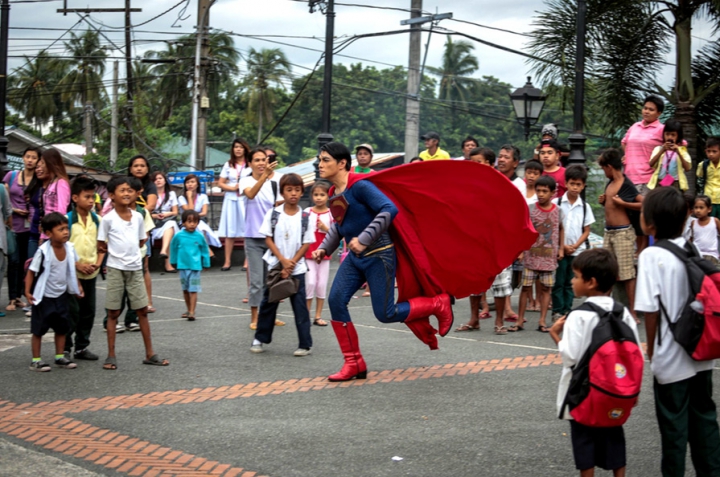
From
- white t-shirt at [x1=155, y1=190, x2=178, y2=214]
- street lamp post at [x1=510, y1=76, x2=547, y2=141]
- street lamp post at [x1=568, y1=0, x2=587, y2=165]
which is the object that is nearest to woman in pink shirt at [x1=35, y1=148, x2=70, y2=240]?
white t-shirt at [x1=155, y1=190, x2=178, y2=214]

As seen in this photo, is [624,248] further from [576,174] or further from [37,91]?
[37,91]

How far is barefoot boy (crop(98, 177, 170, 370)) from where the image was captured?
8.17 m

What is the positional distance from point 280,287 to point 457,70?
7016cm

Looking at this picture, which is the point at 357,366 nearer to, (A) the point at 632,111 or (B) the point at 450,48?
(A) the point at 632,111

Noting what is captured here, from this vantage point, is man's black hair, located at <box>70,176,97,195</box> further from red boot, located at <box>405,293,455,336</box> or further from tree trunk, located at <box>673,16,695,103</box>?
tree trunk, located at <box>673,16,695,103</box>

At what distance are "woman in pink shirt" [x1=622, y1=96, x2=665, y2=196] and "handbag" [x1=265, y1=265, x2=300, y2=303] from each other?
4793 mm

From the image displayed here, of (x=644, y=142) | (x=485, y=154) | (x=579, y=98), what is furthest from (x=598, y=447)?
(x=579, y=98)

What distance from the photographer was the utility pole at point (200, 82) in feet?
106

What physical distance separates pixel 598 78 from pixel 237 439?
11094 mm

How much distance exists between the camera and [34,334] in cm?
795

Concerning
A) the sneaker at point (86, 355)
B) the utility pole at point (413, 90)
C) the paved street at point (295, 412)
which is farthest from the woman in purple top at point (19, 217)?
the utility pole at point (413, 90)

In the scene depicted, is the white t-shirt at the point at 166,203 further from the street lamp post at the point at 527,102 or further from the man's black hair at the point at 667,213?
the man's black hair at the point at 667,213

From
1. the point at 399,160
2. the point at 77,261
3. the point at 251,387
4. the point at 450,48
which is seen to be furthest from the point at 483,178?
the point at 450,48

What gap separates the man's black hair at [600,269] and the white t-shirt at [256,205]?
5.48 m
